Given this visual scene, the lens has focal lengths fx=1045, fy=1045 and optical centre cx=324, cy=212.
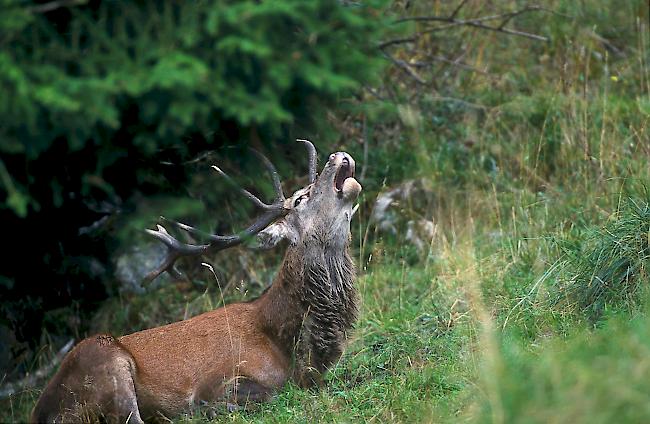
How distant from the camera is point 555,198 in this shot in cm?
887

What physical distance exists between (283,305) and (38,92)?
2.95 meters

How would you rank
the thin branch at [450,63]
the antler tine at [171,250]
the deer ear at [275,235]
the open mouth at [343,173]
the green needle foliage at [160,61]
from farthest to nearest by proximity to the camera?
the thin branch at [450,63]
the open mouth at [343,173]
the deer ear at [275,235]
the antler tine at [171,250]
the green needle foliage at [160,61]

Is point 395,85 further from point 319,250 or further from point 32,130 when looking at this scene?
point 32,130

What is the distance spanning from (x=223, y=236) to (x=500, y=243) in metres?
2.46

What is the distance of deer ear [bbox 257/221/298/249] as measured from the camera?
23.1 feet

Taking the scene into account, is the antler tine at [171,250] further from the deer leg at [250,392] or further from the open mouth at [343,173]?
the open mouth at [343,173]

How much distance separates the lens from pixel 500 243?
8375mm

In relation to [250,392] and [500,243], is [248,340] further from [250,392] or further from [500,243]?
[500,243]

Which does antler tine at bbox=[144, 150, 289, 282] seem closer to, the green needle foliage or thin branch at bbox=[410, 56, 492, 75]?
the green needle foliage

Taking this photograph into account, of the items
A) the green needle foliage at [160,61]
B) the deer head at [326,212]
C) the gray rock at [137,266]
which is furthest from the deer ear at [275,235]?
the gray rock at [137,266]

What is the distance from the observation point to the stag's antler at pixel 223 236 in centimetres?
686

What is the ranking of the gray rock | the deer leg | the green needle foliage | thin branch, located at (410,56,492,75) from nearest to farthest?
the green needle foliage → the deer leg → the gray rock → thin branch, located at (410,56,492,75)

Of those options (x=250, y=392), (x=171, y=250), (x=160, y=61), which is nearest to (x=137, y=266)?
(x=171, y=250)

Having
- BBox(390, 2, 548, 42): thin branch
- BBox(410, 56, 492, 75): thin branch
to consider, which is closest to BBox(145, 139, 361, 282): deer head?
BBox(390, 2, 548, 42): thin branch
